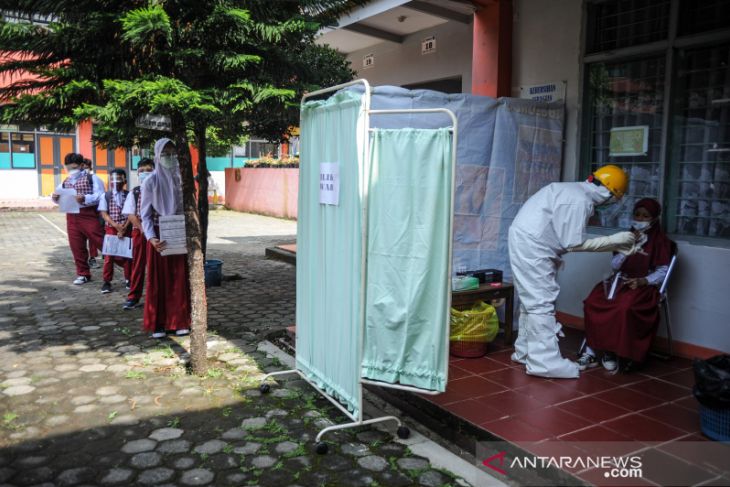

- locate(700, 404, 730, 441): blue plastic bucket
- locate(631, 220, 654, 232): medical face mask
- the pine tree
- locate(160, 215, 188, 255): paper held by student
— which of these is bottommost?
locate(700, 404, 730, 441): blue plastic bucket

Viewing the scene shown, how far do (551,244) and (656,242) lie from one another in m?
0.94

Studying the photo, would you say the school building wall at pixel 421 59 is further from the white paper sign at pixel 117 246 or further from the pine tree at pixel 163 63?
the white paper sign at pixel 117 246

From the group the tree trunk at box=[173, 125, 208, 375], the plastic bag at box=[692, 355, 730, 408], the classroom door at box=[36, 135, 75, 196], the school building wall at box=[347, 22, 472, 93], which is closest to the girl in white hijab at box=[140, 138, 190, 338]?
the tree trunk at box=[173, 125, 208, 375]

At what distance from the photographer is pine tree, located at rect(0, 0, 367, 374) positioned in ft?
13.4

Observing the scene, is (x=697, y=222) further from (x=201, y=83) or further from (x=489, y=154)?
(x=201, y=83)

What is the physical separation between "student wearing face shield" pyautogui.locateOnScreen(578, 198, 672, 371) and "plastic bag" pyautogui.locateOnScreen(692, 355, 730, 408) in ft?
3.28

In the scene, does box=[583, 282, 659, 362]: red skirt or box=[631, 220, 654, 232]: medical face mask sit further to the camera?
box=[631, 220, 654, 232]: medical face mask

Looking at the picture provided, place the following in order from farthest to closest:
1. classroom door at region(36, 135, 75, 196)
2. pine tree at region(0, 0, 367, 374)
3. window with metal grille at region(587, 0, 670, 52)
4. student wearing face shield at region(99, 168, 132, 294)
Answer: classroom door at region(36, 135, 75, 196), student wearing face shield at region(99, 168, 132, 294), window with metal grille at region(587, 0, 670, 52), pine tree at region(0, 0, 367, 374)

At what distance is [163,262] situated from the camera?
5.94m

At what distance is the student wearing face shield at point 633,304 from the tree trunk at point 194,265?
3109 mm

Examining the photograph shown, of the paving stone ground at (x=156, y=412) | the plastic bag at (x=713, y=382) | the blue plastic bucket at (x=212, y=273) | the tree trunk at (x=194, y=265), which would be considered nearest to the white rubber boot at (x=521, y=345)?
the plastic bag at (x=713, y=382)

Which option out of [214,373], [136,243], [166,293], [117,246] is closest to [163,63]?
[166,293]

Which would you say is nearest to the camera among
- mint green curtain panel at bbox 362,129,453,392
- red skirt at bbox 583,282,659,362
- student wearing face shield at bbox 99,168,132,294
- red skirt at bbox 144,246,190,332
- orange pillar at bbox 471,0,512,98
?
mint green curtain panel at bbox 362,129,453,392

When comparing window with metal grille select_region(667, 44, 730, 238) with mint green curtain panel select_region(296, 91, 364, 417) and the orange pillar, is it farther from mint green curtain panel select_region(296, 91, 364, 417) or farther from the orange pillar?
mint green curtain panel select_region(296, 91, 364, 417)
